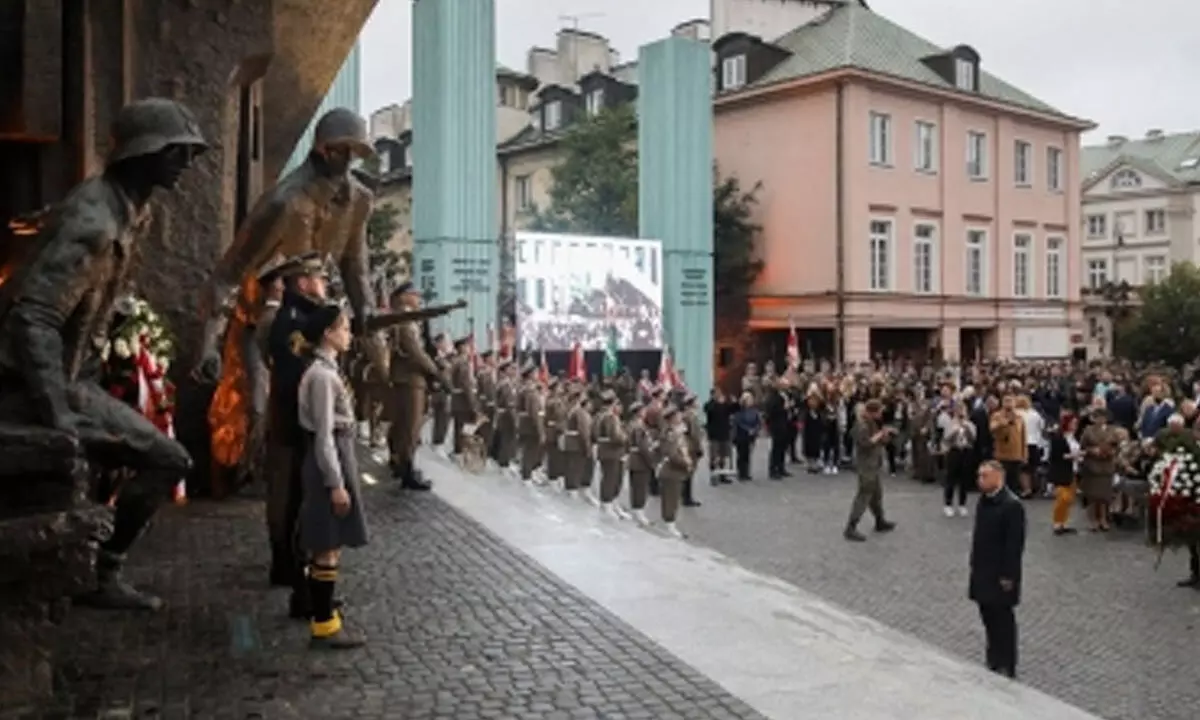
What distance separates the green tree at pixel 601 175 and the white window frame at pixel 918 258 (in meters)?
9.13

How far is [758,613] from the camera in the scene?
25.6 ft

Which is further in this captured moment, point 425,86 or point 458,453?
point 425,86

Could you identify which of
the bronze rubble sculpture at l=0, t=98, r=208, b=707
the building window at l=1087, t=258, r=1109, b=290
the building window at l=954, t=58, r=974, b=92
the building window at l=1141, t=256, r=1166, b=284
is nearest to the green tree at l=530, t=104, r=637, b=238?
the building window at l=954, t=58, r=974, b=92

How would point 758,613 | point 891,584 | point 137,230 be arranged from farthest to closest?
point 891,584, point 758,613, point 137,230

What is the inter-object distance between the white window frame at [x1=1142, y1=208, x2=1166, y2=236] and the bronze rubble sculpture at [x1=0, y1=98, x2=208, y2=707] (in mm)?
73234

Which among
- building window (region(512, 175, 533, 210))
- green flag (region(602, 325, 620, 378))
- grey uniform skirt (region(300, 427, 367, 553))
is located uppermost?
building window (region(512, 175, 533, 210))

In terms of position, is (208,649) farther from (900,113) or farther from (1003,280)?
A: (1003,280)

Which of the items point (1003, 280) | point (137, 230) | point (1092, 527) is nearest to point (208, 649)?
point (137, 230)

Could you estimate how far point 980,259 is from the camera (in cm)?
4447

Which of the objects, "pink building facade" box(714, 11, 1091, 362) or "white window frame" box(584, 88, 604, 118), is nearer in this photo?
"pink building facade" box(714, 11, 1091, 362)

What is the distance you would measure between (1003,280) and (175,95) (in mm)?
38519

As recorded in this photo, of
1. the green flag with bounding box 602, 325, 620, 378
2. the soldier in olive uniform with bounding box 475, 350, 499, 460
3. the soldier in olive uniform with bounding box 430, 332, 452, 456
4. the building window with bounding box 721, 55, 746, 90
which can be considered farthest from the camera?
the building window with bounding box 721, 55, 746, 90

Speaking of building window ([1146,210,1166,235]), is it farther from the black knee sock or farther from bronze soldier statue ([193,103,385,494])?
the black knee sock

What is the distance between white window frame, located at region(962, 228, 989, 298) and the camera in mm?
43938
